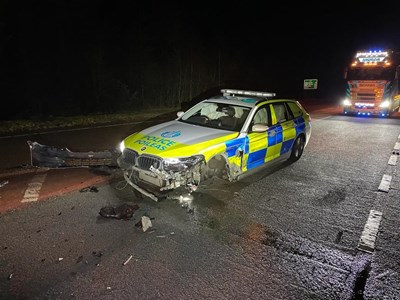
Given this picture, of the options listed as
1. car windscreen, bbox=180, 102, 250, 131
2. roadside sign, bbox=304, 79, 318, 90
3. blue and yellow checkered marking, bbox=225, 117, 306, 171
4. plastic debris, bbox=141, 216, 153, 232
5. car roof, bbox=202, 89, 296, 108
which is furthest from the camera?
roadside sign, bbox=304, 79, 318, 90

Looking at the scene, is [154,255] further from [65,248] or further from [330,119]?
[330,119]

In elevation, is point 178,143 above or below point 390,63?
below

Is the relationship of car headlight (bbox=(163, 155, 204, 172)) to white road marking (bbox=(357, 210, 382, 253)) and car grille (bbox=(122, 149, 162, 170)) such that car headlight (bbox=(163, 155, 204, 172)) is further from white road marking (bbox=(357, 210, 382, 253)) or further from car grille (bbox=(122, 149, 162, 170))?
white road marking (bbox=(357, 210, 382, 253))

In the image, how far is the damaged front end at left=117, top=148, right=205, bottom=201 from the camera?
4973 mm

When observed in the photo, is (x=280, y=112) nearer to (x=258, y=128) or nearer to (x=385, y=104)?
(x=258, y=128)

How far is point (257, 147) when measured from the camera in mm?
6270

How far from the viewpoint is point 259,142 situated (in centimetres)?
630

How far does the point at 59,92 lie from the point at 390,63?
1906 cm

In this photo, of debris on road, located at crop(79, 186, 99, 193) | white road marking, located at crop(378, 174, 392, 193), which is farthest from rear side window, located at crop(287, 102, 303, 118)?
debris on road, located at crop(79, 186, 99, 193)

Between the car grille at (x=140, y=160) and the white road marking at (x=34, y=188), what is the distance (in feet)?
5.41

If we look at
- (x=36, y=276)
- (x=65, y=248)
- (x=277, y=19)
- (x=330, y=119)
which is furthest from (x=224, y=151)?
(x=277, y=19)

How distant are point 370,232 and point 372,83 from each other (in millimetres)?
15019

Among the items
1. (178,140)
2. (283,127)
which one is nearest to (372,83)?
(283,127)

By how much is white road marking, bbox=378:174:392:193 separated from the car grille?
176 inches
